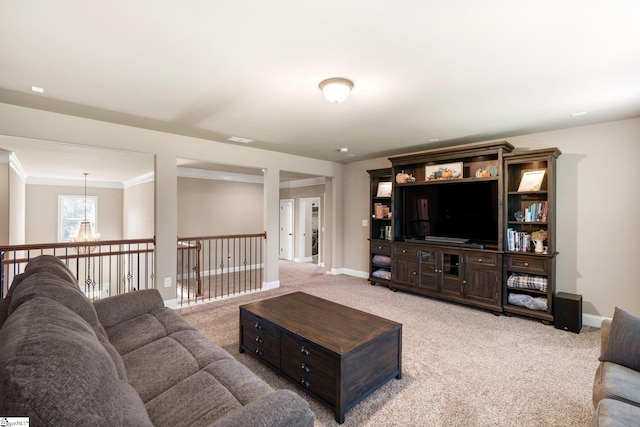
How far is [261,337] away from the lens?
2.61 m

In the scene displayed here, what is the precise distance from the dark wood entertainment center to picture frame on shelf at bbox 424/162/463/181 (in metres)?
0.02

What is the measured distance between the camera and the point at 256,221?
821cm

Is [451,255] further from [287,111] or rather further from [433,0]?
[433,0]

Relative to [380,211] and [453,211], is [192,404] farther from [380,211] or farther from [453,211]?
[380,211]

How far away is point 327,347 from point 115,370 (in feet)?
4.19

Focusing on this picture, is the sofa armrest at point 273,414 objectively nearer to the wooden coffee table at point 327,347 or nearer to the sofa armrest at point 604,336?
the wooden coffee table at point 327,347

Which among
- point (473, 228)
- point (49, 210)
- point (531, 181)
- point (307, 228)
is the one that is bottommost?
point (307, 228)

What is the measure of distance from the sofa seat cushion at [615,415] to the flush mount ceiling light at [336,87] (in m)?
2.48

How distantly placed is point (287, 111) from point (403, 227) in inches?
122

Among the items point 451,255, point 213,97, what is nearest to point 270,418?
point 213,97

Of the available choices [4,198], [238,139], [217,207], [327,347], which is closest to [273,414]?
[327,347]

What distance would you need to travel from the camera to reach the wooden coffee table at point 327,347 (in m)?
2.01

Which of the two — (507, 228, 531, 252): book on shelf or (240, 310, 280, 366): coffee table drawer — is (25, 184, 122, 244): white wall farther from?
(507, 228, 531, 252): book on shelf

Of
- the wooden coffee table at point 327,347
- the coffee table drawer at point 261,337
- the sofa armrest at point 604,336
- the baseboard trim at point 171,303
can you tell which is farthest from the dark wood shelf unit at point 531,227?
the baseboard trim at point 171,303
